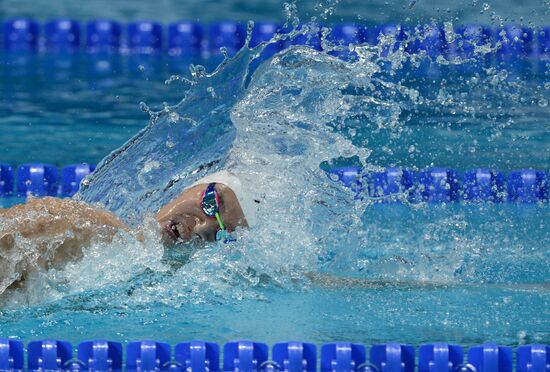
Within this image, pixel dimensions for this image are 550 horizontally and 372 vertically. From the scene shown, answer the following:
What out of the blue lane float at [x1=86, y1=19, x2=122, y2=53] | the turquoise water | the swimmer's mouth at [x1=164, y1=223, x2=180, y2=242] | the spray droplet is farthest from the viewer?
the blue lane float at [x1=86, y1=19, x2=122, y2=53]

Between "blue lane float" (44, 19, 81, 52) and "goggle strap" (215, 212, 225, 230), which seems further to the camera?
"blue lane float" (44, 19, 81, 52)

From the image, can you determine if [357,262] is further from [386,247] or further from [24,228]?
[24,228]

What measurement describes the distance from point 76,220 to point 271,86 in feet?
3.89

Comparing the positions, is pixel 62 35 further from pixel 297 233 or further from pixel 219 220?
pixel 219 220

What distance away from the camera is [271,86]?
13.5ft

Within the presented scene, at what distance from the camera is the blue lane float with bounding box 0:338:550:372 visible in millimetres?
2893

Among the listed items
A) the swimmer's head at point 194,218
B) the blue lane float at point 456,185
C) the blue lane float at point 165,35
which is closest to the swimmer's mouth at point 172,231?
the swimmer's head at point 194,218

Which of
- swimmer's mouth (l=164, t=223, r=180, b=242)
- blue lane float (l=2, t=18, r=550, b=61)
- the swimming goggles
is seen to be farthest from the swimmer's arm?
blue lane float (l=2, t=18, r=550, b=61)

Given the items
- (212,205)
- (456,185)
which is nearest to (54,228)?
(212,205)

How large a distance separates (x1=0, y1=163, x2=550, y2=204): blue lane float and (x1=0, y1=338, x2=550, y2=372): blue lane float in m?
1.99

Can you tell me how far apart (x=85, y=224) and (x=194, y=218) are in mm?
396

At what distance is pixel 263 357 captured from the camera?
2910mm

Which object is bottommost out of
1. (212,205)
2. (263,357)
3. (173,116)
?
(263,357)

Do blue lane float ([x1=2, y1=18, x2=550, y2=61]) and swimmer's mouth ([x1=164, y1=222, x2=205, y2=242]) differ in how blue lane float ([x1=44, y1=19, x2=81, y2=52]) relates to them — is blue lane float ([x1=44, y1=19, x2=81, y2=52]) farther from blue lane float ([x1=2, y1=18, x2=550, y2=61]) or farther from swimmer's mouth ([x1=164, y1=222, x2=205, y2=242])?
swimmer's mouth ([x1=164, y1=222, x2=205, y2=242])
